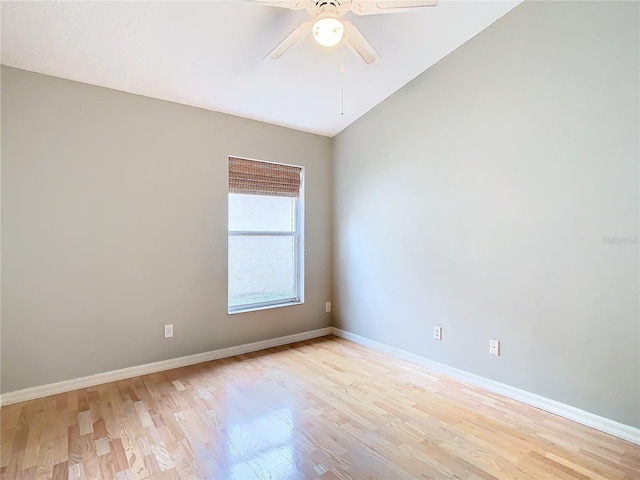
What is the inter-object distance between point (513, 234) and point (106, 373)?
3437mm

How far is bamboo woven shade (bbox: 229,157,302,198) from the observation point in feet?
11.5

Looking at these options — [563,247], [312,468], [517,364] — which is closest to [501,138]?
[563,247]

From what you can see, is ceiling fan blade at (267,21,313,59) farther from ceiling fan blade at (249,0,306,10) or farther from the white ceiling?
the white ceiling

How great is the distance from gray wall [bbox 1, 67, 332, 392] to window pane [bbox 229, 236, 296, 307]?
0.61 feet

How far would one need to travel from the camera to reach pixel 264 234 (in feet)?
12.3

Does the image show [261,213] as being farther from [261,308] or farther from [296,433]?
[296,433]

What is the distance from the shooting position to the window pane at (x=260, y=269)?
3.55 metres

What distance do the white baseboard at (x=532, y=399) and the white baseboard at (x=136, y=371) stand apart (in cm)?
120

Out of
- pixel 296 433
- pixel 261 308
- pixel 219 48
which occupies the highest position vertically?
pixel 219 48

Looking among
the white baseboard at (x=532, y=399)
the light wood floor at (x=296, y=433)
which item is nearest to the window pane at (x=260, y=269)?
the light wood floor at (x=296, y=433)

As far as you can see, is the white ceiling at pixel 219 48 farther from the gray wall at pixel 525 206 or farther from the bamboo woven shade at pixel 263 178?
the bamboo woven shade at pixel 263 178

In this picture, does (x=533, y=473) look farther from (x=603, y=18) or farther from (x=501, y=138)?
(x=603, y=18)

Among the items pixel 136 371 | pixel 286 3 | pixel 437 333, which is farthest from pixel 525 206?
pixel 136 371

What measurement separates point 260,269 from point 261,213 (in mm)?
627
